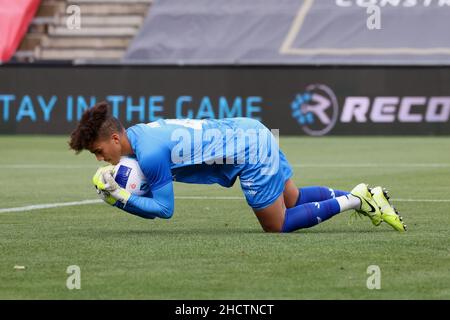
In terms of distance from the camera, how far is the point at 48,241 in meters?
9.98

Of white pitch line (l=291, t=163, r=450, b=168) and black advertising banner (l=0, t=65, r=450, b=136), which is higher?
black advertising banner (l=0, t=65, r=450, b=136)

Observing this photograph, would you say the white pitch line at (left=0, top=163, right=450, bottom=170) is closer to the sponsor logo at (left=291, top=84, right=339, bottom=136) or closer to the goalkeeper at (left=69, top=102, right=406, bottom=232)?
the sponsor logo at (left=291, top=84, right=339, bottom=136)

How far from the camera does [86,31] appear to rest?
3441 centimetres

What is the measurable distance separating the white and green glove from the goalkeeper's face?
0.38 ft

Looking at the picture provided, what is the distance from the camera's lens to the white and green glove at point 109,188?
32.3 ft

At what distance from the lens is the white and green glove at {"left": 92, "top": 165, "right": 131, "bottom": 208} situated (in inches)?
387

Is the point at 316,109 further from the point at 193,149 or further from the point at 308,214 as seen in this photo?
the point at 193,149

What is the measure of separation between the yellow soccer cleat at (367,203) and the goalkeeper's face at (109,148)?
2080 millimetres

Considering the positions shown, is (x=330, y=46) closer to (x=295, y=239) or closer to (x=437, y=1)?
(x=437, y=1)

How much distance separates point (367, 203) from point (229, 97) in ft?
61.6

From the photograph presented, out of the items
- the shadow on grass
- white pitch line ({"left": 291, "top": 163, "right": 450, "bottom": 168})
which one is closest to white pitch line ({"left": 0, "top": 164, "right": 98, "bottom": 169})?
white pitch line ({"left": 291, "top": 163, "right": 450, "bottom": 168})

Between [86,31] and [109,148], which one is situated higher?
[86,31]

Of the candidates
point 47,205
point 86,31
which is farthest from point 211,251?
point 86,31
